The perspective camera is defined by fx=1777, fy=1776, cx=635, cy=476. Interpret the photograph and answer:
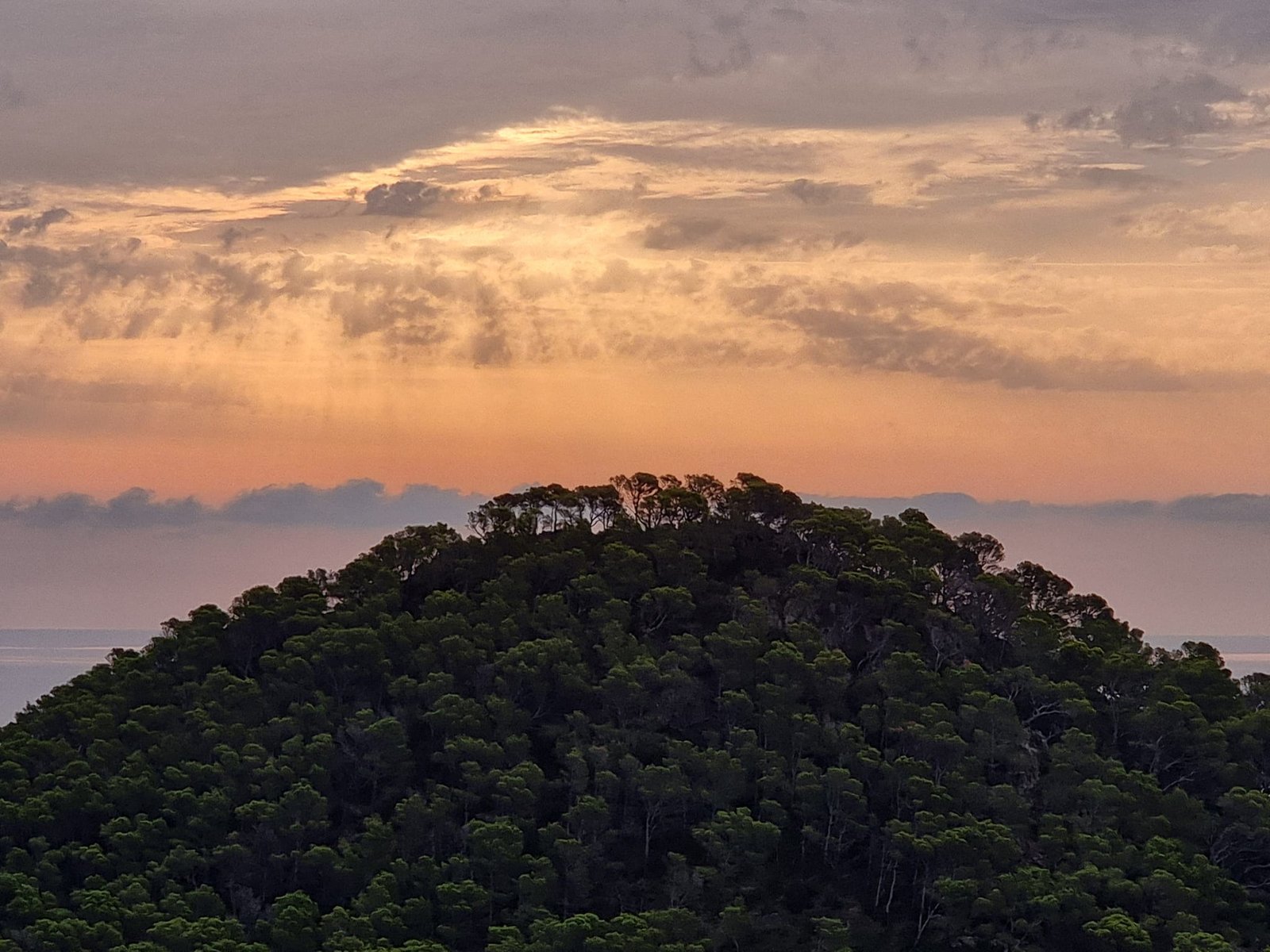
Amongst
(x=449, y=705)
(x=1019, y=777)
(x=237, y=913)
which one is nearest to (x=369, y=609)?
(x=449, y=705)

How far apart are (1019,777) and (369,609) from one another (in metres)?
47.5

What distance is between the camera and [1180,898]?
108 meters

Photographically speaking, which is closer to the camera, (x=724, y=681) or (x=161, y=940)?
(x=161, y=940)

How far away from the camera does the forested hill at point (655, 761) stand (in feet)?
357

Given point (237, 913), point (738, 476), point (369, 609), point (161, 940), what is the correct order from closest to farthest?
point (161, 940)
point (237, 913)
point (369, 609)
point (738, 476)

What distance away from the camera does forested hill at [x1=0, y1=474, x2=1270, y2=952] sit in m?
109

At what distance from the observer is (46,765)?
125625 millimetres

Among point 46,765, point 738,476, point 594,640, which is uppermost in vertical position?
point 738,476

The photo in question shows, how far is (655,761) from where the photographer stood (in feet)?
392

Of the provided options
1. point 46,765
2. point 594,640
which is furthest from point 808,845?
point 46,765

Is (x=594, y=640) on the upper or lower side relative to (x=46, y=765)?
upper

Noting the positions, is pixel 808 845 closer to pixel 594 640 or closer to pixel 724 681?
pixel 724 681

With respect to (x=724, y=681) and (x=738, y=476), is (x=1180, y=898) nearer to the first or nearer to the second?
(x=724, y=681)

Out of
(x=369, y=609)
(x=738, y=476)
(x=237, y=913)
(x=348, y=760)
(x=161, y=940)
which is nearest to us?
(x=161, y=940)
